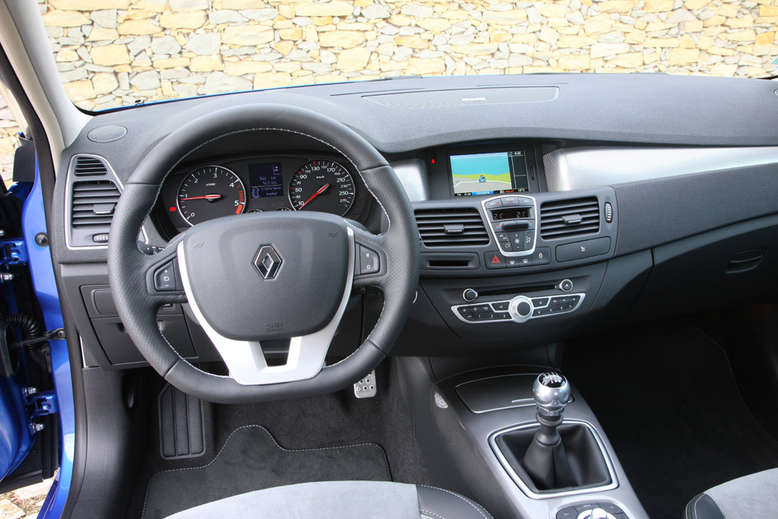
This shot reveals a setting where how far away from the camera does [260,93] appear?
147 centimetres

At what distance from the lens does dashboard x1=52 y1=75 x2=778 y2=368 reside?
1.27 metres

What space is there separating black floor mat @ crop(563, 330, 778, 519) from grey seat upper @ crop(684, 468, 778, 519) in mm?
800

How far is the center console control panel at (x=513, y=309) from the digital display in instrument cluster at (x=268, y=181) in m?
0.53

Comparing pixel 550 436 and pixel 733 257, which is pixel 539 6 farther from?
pixel 550 436

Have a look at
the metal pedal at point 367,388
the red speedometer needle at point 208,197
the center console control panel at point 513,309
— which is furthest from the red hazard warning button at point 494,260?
the metal pedal at point 367,388

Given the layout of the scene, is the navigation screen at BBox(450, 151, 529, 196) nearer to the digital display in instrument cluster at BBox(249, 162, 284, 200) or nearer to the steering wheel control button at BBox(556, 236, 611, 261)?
the steering wheel control button at BBox(556, 236, 611, 261)

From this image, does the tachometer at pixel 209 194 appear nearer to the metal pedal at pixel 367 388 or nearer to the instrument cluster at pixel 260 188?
the instrument cluster at pixel 260 188

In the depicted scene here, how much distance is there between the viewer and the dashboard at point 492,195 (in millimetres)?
1274

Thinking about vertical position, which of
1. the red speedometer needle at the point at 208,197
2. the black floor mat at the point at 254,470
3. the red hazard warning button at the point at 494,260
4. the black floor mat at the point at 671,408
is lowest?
the black floor mat at the point at 254,470

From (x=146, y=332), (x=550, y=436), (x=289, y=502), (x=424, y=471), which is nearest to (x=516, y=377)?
(x=550, y=436)

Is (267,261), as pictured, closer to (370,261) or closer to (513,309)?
(370,261)

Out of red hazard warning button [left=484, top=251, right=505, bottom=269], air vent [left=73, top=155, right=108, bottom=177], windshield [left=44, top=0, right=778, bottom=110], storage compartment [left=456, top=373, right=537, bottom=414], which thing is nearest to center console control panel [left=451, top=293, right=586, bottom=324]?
red hazard warning button [left=484, top=251, right=505, bottom=269]

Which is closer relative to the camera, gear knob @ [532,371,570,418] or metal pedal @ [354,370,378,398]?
gear knob @ [532,371,570,418]

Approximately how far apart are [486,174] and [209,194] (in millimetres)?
697
